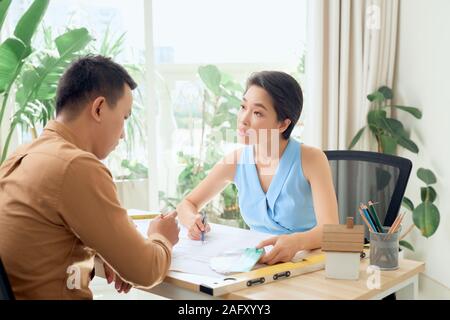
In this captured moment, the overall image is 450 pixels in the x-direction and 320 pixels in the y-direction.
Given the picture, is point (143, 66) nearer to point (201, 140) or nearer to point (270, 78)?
point (201, 140)

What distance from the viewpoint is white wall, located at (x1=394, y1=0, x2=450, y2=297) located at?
117 inches

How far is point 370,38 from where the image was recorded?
336 cm

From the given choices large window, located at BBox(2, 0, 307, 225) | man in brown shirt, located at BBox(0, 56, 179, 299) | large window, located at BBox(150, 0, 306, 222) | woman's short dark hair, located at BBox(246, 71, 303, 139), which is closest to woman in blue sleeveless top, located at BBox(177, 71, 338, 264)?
woman's short dark hair, located at BBox(246, 71, 303, 139)

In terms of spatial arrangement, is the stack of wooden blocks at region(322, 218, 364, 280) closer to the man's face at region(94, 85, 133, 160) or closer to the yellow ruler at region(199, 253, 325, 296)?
the yellow ruler at region(199, 253, 325, 296)

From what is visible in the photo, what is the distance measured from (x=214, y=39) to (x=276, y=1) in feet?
1.57

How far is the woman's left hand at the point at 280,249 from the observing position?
1.35 meters

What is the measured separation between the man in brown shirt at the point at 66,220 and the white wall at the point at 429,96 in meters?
2.20

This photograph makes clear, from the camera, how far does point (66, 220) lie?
3.69ft

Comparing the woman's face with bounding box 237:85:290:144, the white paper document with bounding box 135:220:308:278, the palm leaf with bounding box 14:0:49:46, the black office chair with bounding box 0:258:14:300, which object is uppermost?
the palm leaf with bounding box 14:0:49:46

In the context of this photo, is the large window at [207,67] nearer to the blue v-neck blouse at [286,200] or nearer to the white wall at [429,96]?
the white wall at [429,96]

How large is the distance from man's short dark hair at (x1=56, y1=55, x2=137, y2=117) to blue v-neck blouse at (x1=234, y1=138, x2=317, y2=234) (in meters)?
0.77

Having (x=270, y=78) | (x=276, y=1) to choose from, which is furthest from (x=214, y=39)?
(x=270, y=78)

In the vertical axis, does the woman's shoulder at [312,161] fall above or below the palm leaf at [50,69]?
below

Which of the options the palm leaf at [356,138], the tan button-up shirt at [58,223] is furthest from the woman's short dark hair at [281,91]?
the palm leaf at [356,138]
